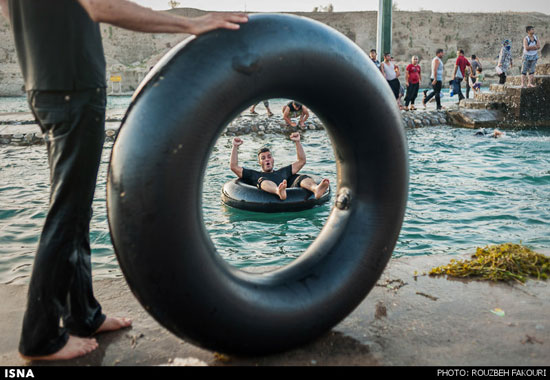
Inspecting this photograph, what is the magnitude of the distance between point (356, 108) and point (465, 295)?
1591 millimetres

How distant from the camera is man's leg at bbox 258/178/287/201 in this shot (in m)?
6.88

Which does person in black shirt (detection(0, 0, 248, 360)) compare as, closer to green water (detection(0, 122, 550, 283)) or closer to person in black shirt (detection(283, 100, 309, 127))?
green water (detection(0, 122, 550, 283))

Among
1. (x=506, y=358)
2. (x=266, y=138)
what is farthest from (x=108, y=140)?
(x=506, y=358)

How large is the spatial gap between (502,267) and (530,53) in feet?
47.7

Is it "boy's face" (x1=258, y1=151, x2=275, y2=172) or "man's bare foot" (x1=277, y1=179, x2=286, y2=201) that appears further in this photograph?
"boy's face" (x1=258, y1=151, x2=275, y2=172)

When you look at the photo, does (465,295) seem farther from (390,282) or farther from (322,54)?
(322,54)

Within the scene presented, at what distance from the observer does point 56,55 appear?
2.30 m

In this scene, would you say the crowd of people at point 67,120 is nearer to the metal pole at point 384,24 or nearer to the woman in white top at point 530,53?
the woman in white top at point 530,53

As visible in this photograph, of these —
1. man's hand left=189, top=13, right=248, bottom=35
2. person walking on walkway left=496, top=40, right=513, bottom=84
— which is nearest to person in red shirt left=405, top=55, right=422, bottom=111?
person walking on walkway left=496, top=40, right=513, bottom=84

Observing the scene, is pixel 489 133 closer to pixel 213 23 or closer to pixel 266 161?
pixel 266 161

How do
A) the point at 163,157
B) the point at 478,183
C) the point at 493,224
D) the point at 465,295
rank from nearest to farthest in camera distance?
the point at 163,157, the point at 465,295, the point at 493,224, the point at 478,183

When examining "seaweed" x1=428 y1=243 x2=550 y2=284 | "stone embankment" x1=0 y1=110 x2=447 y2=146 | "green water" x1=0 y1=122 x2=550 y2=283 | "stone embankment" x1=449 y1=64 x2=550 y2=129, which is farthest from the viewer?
"stone embankment" x1=449 y1=64 x2=550 y2=129

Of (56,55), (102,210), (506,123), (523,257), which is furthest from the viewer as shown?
(506,123)

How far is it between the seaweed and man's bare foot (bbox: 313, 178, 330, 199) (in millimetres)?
3235
